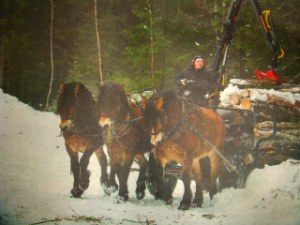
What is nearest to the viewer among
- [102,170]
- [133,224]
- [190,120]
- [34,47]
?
[133,224]

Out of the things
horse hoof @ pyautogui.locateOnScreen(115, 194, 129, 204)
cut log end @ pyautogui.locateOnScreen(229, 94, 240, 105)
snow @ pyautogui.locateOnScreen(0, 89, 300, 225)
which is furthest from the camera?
cut log end @ pyautogui.locateOnScreen(229, 94, 240, 105)

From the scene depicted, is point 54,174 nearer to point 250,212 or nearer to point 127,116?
point 127,116

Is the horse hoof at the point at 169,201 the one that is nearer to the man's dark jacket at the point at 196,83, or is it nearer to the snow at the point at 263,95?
the man's dark jacket at the point at 196,83

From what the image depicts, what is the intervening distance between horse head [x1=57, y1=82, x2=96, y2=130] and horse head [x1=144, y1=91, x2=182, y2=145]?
4.08 ft

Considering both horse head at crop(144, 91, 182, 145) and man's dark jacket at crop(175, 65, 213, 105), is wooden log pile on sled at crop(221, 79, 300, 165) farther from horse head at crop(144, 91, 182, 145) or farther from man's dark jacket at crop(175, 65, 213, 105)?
horse head at crop(144, 91, 182, 145)

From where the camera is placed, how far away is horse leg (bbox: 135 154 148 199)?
7.44m

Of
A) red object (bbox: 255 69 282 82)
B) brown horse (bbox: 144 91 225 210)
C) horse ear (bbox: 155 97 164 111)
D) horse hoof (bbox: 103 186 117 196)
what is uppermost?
red object (bbox: 255 69 282 82)

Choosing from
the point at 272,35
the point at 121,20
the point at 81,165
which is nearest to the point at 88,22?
the point at 121,20

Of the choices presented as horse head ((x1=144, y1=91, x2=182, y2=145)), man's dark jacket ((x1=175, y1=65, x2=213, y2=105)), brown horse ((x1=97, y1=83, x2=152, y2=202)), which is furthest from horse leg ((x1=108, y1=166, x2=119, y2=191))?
man's dark jacket ((x1=175, y1=65, x2=213, y2=105))

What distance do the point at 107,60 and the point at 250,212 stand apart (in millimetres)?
4165

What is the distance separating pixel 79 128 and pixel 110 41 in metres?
2.21

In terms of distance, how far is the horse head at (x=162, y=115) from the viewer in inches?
257

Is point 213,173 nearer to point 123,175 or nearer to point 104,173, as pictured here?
point 123,175

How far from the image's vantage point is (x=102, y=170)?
782 cm
